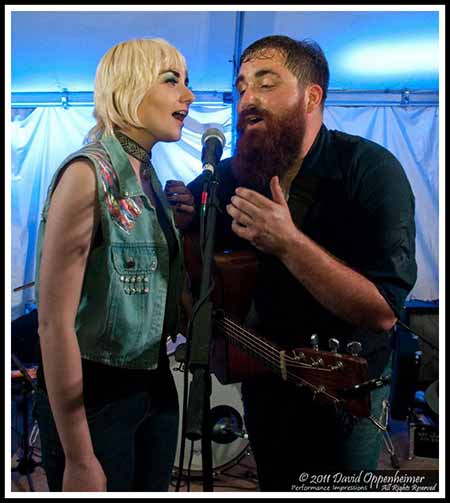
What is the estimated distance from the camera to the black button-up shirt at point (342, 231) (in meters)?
1.24

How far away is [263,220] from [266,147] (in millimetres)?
203

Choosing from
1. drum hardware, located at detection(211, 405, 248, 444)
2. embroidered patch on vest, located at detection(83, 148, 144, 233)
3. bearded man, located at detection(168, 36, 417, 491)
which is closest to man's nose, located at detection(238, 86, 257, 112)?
bearded man, located at detection(168, 36, 417, 491)

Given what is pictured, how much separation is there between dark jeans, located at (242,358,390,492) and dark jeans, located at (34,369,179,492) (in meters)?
0.24

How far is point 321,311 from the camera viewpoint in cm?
130

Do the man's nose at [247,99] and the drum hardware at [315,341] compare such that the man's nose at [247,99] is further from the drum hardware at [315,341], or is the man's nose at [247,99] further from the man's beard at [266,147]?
the drum hardware at [315,341]

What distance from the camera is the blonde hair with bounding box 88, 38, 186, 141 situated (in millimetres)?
1239

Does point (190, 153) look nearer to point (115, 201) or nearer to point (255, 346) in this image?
point (115, 201)

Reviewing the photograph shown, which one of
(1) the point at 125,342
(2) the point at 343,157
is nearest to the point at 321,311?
(2) the point at 343,157

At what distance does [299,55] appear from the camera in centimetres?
131

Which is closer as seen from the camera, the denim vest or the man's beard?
the denim vest

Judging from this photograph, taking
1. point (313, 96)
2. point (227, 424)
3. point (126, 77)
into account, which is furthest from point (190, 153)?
point (227, 424)

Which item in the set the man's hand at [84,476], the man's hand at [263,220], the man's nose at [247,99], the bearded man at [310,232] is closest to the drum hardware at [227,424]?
the bearded man at [310,232]

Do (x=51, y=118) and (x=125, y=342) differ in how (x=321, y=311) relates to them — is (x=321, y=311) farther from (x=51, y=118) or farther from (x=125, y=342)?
(x=51, y=118)

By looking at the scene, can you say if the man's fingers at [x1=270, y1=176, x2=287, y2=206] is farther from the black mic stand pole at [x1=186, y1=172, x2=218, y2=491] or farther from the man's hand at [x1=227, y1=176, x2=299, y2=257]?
the black mic stand pole at [x1=186, y1=172, x2=218, y2=491]
